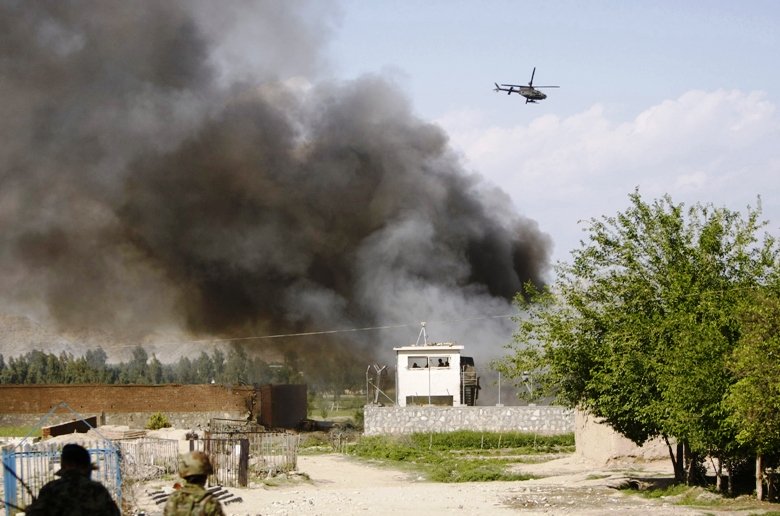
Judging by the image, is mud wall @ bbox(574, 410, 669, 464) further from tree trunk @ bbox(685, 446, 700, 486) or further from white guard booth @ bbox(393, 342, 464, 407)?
white guard booth @ bbox(393, 342, 464, 407)

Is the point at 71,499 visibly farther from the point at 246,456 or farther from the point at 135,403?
the point at 135,403

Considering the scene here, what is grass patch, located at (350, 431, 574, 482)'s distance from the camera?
130 ft

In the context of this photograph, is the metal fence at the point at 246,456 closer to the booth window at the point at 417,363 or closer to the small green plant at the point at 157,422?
the small green plant at the point at 157,422

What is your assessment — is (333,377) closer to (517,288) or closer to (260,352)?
(260,352)

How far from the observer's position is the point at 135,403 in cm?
5703

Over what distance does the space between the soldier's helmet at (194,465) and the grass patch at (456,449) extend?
88.8 ft

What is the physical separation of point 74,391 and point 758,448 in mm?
42838

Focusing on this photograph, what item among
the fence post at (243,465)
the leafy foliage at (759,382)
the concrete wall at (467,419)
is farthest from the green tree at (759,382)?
the concrete wall at (467,419)

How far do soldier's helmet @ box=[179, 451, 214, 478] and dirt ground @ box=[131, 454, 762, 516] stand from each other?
15058mm

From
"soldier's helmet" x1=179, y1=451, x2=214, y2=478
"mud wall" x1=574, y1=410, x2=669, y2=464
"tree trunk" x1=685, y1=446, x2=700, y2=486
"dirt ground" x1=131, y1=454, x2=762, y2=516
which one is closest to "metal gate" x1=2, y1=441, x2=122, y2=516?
"dirt ground" x1=131, y1=454, x2=762, y2=516

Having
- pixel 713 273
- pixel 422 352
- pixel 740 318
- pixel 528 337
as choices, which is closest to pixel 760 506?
pixel 740 318

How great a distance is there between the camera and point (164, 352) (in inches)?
3290

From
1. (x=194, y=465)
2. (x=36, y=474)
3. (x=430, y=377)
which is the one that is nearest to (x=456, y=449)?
(x=430, y=377)

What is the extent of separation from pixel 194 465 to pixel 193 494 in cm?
29
